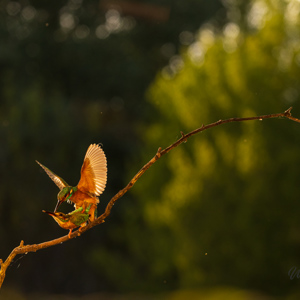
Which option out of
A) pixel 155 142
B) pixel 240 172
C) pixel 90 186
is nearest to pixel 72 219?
pixel 90 186

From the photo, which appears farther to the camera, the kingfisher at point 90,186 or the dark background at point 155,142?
the dark background at point 155,142

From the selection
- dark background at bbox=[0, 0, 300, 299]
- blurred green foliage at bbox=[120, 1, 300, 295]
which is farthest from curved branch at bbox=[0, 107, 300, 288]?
blurred green foliage at bbox=[120, 1, 300, 295]

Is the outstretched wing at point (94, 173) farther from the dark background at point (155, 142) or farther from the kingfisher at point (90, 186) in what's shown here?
the dark background at point (155, 142)

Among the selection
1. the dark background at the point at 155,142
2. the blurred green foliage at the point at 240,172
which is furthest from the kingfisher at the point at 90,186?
the blurred green foliage at the point at 240,172

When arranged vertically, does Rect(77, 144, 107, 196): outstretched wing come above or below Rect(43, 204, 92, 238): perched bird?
above

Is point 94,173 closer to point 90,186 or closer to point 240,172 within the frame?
point 90,186

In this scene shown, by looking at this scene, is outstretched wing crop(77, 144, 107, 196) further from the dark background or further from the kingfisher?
the dark background

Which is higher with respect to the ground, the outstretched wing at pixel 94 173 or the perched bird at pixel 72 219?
the outstretched wing at pixel 94 173
